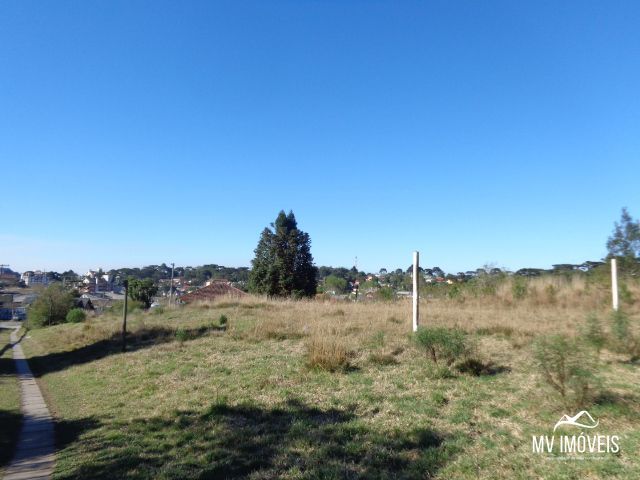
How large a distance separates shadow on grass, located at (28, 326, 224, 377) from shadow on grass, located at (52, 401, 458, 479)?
8.04 metres

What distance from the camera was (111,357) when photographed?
45.5 feet

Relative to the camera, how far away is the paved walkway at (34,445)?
5.16 metres

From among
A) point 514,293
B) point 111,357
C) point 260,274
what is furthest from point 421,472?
point 260,274

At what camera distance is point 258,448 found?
476cm

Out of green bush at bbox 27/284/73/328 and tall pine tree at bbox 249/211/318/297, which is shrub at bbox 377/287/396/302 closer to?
tall pine tree at bbox 249/211/318/297

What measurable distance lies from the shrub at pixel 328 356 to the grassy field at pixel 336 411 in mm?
27

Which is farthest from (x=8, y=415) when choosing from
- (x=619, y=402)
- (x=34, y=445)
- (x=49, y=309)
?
(x=49, y=309)

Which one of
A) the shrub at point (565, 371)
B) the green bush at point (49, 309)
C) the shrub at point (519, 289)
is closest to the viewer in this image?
the shrub at point (565, 371)

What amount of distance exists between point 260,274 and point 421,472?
34419mm

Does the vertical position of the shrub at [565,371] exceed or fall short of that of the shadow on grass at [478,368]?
it exceeds it

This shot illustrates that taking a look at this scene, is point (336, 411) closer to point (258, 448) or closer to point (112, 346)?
point (258, 448)

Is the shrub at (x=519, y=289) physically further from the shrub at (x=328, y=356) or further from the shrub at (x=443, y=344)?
the shrub at (x=328, y=356)

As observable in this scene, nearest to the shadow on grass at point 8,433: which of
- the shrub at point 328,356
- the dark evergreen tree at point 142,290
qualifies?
the shrub at point 328,356

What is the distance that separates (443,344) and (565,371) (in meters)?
2.47
